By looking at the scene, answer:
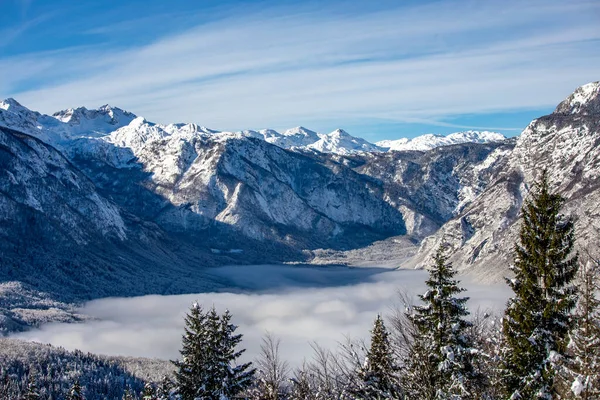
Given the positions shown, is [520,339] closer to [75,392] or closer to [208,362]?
[208,362]

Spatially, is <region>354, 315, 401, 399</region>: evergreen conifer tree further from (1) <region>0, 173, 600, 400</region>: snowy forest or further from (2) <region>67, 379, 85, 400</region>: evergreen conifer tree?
(2) <region>67, 379, 85, 400</region>: evergreen conifer tree

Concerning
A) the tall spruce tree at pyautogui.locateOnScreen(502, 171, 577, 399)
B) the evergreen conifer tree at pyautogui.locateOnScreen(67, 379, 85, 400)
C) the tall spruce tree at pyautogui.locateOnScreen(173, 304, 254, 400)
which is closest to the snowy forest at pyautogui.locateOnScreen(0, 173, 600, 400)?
the tall spruce tree at pyautogui.locateOnScreen(502, 171, 577, 399)

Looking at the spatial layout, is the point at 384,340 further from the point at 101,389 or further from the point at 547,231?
the point at 101,389

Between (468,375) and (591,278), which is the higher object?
(591,278)

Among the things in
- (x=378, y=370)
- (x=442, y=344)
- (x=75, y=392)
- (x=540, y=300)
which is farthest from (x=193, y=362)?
(x=540, y=300)

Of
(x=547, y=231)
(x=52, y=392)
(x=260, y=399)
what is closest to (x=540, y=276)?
(x=547, y=231)

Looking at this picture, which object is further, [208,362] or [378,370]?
[208,362]
